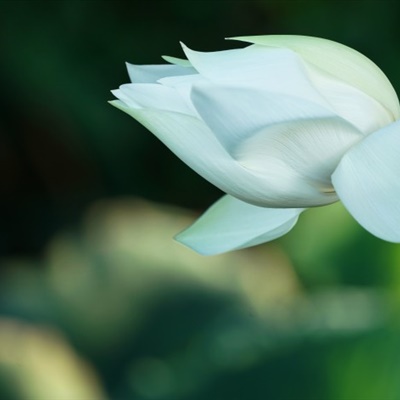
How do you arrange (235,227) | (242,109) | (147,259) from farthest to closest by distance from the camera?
(147,259) → (235,227) → (242,109)

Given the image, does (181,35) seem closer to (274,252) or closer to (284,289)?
(274,252)

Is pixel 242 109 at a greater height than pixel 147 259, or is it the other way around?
pixel 242 109

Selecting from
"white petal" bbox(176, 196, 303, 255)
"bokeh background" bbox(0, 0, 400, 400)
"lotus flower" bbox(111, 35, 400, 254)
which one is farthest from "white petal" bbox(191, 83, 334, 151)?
"bokeh background" bbox(0, 0, 400, 400)

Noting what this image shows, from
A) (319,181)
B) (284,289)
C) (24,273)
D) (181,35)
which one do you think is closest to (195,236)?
(319,181)

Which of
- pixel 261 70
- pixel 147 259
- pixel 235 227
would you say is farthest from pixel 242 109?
pixel 147 259

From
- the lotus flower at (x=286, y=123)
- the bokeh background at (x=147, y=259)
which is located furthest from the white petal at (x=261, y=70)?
the bokeh background at (x=147, y=259)

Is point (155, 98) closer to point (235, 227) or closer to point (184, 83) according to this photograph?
point (184, 83)

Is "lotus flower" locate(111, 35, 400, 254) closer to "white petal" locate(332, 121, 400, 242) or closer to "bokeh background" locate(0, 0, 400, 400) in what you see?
"white petal" locate(332, 121, 400, 242)
